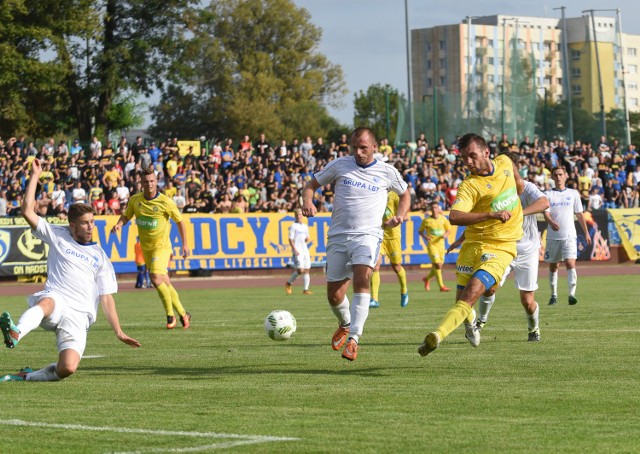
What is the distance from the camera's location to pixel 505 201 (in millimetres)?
11359

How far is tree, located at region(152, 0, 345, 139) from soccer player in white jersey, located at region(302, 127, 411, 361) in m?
76.4

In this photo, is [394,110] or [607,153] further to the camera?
[394,110]

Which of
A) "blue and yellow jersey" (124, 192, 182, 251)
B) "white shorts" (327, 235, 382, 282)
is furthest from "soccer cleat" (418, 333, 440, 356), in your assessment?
"blue and yellow jersey" (124, 192, 182, 251)

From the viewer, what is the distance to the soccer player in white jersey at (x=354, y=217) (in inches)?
475

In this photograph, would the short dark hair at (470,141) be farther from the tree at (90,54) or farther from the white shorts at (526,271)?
the tree at (90,54)

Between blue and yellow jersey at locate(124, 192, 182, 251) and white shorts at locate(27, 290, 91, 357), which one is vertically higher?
blue and yellow jersey at locate(124, 192, 182, 251)

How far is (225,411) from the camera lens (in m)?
8.57

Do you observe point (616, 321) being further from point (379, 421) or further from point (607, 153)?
point (607, 153)

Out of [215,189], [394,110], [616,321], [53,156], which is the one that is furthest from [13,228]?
[394,110]

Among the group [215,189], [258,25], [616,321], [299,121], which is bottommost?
[616,321]

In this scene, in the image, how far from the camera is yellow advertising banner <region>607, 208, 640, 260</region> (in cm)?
4153

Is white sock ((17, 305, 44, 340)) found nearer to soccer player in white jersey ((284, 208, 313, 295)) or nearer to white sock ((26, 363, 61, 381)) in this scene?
white sock ((26, 363, 61, 381))

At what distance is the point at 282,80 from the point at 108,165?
57992 millimetres

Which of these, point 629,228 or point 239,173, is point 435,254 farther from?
point 629,228
